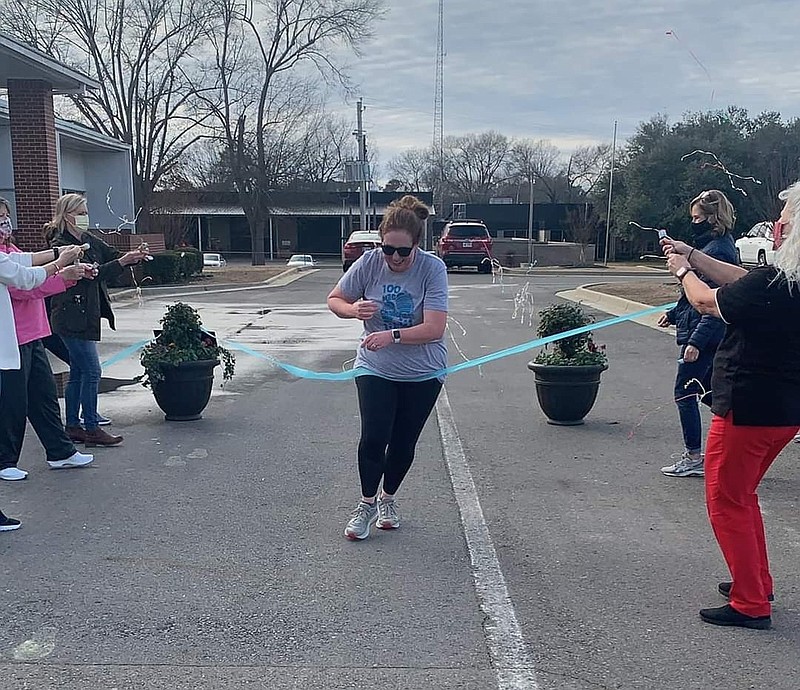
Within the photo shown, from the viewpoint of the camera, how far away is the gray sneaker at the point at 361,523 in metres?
4.78

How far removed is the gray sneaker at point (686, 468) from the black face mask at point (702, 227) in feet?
5.37

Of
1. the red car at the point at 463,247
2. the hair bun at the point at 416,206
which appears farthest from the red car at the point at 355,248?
the hair bun at the point at 416,206

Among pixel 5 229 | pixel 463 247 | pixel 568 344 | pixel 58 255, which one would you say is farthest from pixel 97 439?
pixel 463 247

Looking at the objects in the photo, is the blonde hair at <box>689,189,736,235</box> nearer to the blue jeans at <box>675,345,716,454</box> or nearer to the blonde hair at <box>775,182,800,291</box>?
the blue jeans at <box>675,345,716,454</box>

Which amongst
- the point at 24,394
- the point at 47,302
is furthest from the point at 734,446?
the point at 47,302

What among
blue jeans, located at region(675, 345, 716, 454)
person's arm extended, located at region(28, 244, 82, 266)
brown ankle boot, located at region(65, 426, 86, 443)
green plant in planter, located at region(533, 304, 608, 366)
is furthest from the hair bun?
brown ankle boot, located at region(65, 426, 86, 443)

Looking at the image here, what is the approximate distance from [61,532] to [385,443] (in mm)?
2004

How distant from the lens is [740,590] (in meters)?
3.76

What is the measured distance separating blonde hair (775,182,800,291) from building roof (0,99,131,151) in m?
16.5

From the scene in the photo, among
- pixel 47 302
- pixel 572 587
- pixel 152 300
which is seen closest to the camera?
pixel 572 587

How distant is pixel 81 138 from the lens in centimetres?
2086

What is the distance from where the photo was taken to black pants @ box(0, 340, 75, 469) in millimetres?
5688

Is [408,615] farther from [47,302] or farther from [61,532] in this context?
[47,302]

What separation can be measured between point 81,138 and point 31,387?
661 inches
